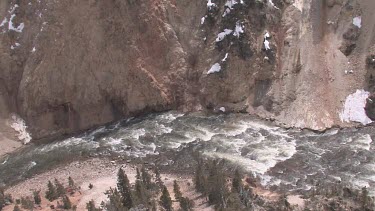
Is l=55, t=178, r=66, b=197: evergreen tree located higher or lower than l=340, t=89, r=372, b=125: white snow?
lower

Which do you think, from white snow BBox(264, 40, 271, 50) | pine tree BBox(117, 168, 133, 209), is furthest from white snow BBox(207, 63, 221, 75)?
pine tree BBox(117, 168, 133, 209)

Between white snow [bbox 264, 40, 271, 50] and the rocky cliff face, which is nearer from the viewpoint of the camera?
the rocky cliff face

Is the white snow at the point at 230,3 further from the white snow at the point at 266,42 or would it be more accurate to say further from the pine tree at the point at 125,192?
the pine tree at the point at 125,192

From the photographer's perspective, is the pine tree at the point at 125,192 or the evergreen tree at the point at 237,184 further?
the pine tree at the point at 125,192

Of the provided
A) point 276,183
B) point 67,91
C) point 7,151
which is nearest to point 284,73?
point 276,183

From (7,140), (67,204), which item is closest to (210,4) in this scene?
(67,204)

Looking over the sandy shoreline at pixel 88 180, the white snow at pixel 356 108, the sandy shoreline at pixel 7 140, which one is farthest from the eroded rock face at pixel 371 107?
the sandy shoreline at pixel 7 140

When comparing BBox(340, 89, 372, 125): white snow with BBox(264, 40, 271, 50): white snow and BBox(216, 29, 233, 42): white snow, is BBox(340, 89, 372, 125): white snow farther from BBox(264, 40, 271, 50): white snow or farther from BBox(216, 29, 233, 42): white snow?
BBox(216, 29, 233, 42): white snow
